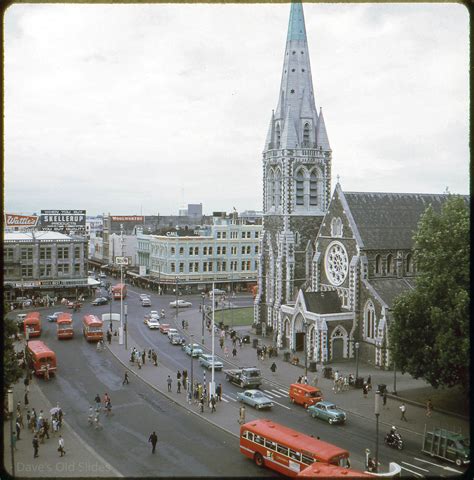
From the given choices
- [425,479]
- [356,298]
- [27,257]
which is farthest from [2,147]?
[27,257]

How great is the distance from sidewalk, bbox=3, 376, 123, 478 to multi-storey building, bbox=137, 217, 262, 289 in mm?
63945

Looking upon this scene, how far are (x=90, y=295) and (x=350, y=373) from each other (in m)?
53.5

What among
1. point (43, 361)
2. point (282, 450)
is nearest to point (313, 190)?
point (43, 361)

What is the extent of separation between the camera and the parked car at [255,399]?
35.7 meters

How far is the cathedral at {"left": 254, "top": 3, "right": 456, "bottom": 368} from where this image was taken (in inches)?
1973

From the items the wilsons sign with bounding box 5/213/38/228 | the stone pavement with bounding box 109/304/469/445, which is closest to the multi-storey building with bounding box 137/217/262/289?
the wilsons sign with bounding box 5/213/38/228

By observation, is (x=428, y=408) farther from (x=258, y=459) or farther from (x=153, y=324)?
(x=153, y=324)

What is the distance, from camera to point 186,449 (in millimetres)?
28484

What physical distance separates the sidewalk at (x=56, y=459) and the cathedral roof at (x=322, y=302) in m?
24.5

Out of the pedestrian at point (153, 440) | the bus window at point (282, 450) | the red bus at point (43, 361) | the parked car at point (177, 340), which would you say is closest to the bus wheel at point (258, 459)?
the bus window at point (282, 450)

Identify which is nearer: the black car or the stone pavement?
the stone pavement

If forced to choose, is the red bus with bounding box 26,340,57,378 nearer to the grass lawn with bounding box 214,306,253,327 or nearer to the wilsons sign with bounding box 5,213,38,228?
the grass lawn with bounding box 214,306,253,327

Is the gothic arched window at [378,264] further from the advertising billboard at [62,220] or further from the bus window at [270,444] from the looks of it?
the advertising billboard at [62,220]

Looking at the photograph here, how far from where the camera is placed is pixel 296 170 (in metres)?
58.7
